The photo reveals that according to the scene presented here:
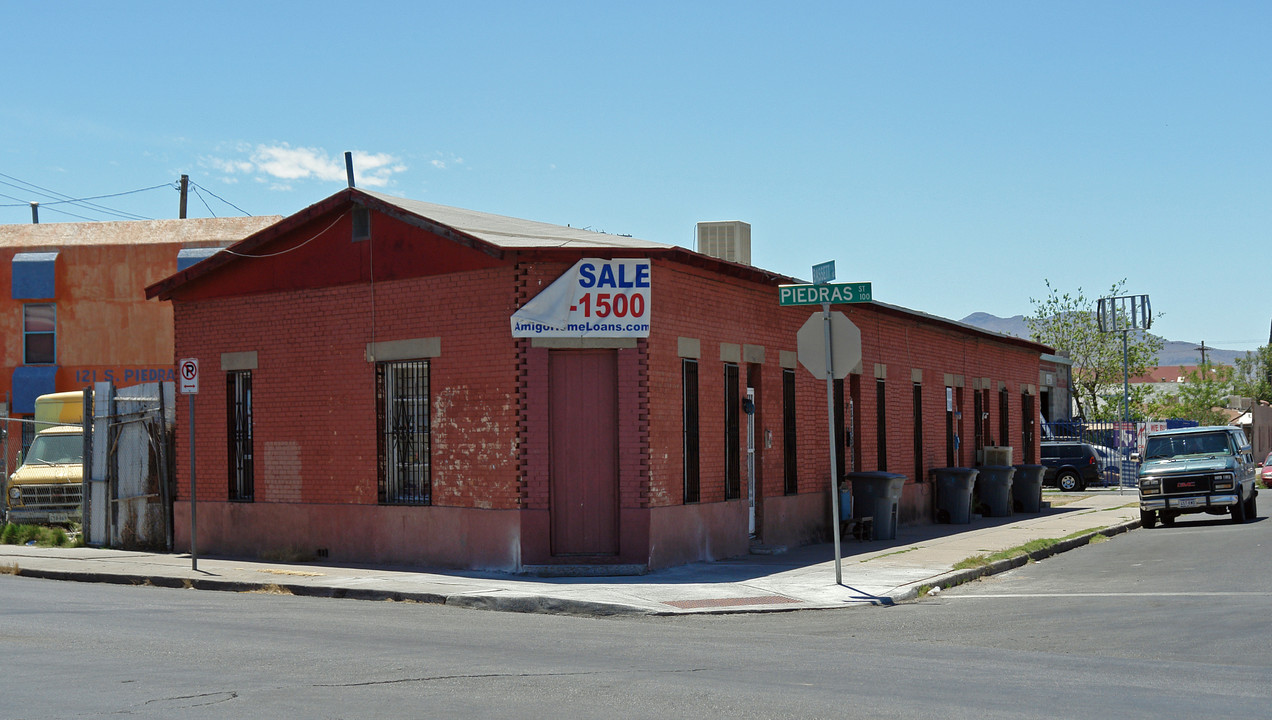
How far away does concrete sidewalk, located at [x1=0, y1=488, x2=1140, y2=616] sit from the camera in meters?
12.9

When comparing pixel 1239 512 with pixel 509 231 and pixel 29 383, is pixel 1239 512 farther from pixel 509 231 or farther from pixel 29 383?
pixel 29 383

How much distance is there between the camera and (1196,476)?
78.2 feet

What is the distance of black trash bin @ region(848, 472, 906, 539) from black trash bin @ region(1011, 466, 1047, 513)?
357 inches

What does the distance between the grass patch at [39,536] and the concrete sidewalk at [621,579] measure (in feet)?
1.16

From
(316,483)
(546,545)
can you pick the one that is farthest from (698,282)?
(316,483)

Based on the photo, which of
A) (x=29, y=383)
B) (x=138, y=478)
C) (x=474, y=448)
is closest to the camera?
(x=474, y=448)

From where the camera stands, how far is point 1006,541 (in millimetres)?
19500

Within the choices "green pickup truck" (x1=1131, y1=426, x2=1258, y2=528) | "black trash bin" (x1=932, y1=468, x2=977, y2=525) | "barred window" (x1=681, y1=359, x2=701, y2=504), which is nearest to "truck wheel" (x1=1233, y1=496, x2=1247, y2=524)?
"green pickup truck" (x1=1131, y1=426, x2=1258, y2=528)

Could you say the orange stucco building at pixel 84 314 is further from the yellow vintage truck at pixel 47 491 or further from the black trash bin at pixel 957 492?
the black trash bin at pixel 957 492

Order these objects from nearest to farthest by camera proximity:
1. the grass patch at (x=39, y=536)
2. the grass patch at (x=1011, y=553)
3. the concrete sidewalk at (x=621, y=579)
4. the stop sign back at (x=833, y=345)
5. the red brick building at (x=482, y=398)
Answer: the concrete sidewalk at (x=621, y=579), the stop sign back at (x=833, y=345), the red brick building at (x=482, y=398), the grass patch at (x=1011, y=553), the grass patch at (x=39, y=536)

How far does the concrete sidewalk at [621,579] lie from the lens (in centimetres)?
1294

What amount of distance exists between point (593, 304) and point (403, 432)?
354 centimetres

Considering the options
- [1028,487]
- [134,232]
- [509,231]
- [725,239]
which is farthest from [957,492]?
[134,232]

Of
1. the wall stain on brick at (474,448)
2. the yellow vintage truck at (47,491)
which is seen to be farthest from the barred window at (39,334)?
the wall stain on brick at (474,448)
